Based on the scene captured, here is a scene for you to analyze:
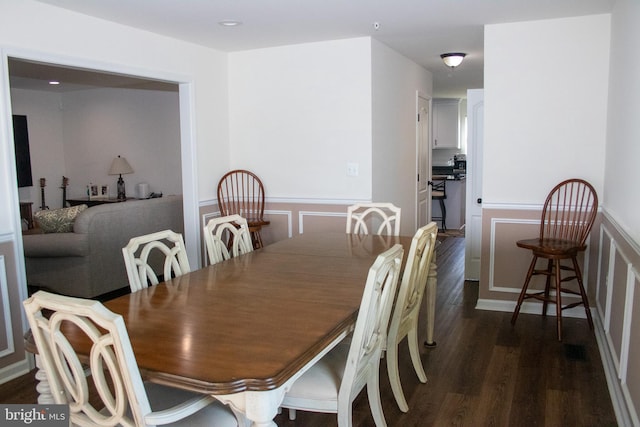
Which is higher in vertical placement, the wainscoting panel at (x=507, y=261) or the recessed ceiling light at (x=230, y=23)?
the recessed ceiling light at (x=230, y=23)

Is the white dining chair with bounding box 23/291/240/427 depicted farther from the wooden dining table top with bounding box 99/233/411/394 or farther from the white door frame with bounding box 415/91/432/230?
the white door frame with bounding box 415/91/432/230

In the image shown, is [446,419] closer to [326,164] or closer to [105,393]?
[105,393]

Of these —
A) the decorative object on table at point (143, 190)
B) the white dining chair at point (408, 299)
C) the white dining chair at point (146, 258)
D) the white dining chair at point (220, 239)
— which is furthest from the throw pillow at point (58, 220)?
the white dining chair at point (408, 299)

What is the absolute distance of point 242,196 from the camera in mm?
5102

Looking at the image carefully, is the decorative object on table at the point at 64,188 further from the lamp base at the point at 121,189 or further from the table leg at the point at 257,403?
the table leg at the point at 257,403

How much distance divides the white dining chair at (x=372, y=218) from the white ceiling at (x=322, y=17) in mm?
1308

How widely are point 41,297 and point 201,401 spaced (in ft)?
1.92

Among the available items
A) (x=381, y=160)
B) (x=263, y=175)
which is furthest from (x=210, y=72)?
(x=381, y=160)

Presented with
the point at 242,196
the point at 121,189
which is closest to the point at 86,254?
the point at 242,196

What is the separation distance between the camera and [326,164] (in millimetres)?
4773

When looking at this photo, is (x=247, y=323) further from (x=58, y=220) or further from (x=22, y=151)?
(x=22, y=151)

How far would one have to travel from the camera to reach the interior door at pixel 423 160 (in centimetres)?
627

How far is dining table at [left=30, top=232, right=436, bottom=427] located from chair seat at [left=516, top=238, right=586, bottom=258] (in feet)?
4.61

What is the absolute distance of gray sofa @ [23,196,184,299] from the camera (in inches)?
172
